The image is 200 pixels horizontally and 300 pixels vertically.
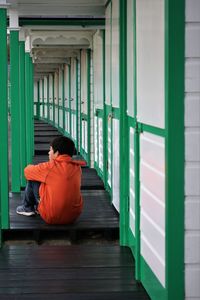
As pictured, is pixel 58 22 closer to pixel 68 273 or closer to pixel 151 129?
pixel 68 273

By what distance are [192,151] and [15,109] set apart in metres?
6.63

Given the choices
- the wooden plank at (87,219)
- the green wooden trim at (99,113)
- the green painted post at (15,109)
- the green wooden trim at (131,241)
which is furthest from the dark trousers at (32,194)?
the green wooden trim at (99,113)

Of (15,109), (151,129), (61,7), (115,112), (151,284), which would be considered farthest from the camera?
(15,109)

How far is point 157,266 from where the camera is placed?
475 cm

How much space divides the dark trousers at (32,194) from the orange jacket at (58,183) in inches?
8.5

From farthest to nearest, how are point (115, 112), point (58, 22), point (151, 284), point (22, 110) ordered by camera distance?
1. point (22, 110)
2. point (58, 22)
3. point (115, 112)
4. point (151, 284)

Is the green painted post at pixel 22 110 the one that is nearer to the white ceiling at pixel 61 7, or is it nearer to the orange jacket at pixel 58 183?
the white ceiling at pixel 61 7

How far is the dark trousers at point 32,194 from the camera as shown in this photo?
Answer: 26.5 feet

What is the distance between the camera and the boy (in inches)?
304

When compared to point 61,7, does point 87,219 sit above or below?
below

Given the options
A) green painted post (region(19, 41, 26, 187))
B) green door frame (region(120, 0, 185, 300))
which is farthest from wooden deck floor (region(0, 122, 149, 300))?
green painted post (region(19, 41, 26, 187))

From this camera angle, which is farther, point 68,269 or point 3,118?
point 3,118

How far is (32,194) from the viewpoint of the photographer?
8.25m

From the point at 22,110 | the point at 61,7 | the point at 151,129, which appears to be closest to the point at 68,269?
the point at 151,129
